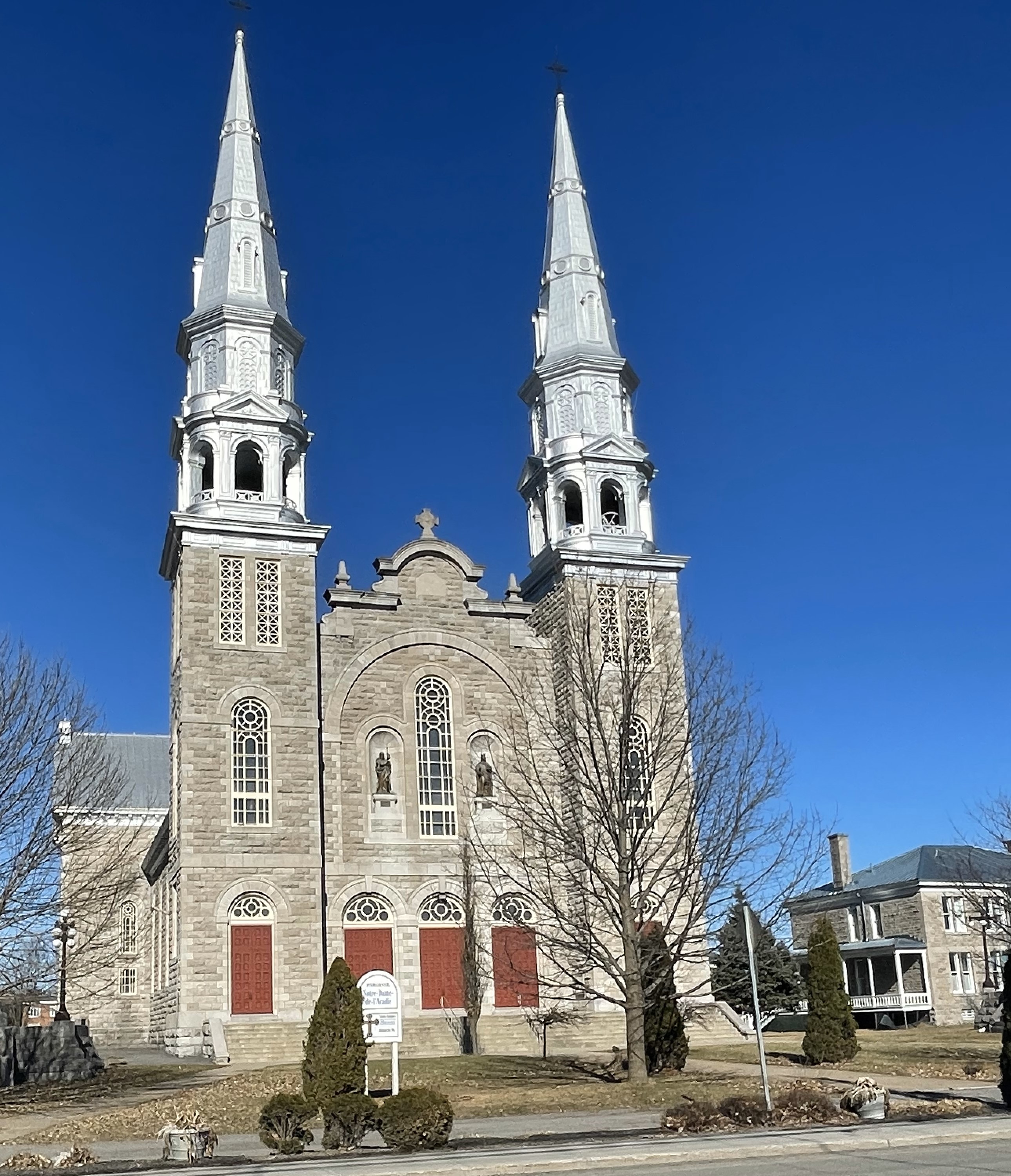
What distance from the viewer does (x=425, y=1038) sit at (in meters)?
34.1

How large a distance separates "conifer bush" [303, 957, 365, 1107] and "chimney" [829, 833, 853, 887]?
44833 millimetres

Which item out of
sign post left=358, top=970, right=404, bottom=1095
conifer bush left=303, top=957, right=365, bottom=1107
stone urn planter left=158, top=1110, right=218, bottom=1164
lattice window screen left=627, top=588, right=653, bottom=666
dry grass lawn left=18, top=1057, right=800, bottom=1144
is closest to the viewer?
stone urn planter left=158, top=1110, right=218, bottom=1164

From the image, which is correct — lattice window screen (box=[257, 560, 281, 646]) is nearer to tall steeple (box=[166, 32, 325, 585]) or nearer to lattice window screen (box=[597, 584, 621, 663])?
tall steeple (box=[166, 32, 325, 585])

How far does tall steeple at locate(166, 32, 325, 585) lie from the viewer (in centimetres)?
3841

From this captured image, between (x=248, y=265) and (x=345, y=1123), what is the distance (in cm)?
3148

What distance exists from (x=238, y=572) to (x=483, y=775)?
31.3ft

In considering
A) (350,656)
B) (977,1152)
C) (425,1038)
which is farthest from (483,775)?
(977,1152)

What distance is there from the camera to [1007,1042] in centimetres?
1820

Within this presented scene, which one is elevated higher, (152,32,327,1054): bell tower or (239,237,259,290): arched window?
(239,237,259,290): arched window

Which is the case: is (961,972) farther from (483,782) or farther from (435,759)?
(435,759)

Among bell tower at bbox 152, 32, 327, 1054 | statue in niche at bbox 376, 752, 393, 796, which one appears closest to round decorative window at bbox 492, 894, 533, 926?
statue in niche at bbox 376, 752, 393, 796

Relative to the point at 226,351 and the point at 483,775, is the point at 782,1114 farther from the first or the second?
the point at 226,351

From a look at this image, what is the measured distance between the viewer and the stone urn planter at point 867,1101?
16.4m

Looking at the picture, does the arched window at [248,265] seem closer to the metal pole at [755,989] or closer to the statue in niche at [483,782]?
the statue in niche at [483,782]
